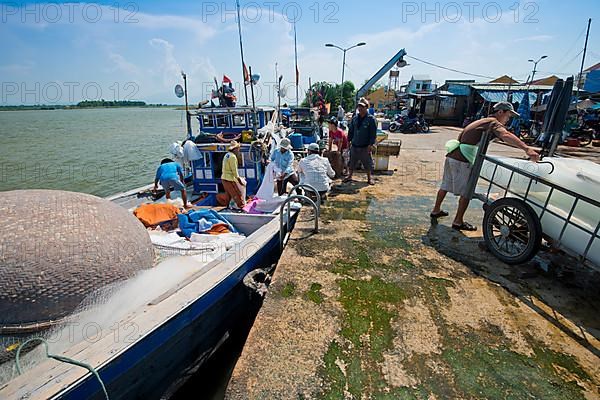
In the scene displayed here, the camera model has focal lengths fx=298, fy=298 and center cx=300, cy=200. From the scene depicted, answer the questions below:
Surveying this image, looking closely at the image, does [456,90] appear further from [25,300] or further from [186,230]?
[25,300]

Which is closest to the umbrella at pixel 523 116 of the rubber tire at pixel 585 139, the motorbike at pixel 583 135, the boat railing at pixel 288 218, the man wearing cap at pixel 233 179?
the motorbike at pixel 583 135

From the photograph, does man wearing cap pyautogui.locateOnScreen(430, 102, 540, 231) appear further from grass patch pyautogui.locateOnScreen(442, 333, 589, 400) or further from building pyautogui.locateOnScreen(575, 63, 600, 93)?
building pyautogui.locateOnScreen(575, 63, 600, 93)

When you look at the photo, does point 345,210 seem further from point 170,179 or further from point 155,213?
point 170,179

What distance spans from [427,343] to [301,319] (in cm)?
100

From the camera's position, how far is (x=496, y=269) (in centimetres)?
323

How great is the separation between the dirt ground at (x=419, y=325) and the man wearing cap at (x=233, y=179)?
8.15 feet

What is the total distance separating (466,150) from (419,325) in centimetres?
254

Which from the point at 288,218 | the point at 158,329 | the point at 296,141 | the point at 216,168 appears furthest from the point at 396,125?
the point at 158,329

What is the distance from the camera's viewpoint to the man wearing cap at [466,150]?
3646mm

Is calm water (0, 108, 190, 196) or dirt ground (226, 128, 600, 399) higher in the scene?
dirt ground (226, 128, 600, 399)

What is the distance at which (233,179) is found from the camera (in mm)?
5918

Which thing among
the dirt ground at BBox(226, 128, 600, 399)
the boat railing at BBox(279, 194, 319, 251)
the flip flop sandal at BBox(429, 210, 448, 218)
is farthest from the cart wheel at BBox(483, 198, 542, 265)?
the boat railing at BBox(279, 194, 319, 251)

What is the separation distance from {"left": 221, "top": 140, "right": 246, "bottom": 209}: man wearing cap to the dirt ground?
249cm

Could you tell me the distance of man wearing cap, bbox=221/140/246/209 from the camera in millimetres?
5906
